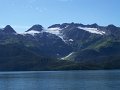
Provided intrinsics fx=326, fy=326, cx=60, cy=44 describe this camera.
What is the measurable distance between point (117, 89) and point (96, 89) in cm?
843

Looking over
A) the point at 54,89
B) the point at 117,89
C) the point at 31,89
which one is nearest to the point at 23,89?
the point at 31,89

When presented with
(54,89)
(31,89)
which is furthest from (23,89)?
(54,89)

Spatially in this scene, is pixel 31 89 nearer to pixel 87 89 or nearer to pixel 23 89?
pixel 23 89

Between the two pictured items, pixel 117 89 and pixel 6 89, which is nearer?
pixel 117 89

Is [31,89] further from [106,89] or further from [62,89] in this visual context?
[106,89]

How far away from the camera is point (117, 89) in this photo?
132 m

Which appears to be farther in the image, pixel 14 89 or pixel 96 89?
pixel 14 89

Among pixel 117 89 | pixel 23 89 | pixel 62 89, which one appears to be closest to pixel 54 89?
pixel 62 89

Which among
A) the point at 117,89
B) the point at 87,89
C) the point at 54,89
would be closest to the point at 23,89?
the point at 54,89

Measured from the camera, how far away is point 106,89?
433 ft

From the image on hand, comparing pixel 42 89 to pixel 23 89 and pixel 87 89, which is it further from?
pixel 87 89

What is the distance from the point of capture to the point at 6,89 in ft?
484

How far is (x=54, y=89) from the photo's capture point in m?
140

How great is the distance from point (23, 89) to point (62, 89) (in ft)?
59.7
